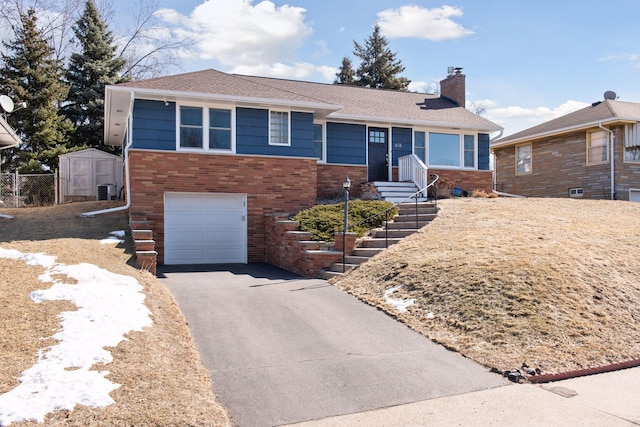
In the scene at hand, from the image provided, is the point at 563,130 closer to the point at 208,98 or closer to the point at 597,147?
the point at 597,147

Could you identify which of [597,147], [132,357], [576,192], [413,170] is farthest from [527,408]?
[576,192]

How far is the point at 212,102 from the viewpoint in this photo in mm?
14328

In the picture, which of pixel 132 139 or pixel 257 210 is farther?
pixel 257 210

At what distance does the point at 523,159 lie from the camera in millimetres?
24297

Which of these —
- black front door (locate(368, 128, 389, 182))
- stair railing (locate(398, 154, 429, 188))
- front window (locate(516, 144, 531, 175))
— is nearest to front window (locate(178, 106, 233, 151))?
black front door (locate(368, 128, 389, 182))

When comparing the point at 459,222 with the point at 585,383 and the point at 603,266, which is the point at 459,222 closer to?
the point at 603,266

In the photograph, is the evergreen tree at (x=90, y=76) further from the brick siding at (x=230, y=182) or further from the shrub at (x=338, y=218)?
the shrub at (x=338, y=218)

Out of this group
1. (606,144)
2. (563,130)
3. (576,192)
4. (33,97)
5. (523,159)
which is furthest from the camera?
(33,97)

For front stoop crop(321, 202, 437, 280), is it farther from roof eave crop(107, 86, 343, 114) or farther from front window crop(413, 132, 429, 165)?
front window crop(413, 132, 429, 165)

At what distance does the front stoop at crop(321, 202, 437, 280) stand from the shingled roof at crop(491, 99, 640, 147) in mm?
10043

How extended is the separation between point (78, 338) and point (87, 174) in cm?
1701

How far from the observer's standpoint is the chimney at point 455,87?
858 inches

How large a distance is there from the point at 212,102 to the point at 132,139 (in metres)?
2.36

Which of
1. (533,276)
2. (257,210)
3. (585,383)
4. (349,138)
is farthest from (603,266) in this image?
(349,138)
